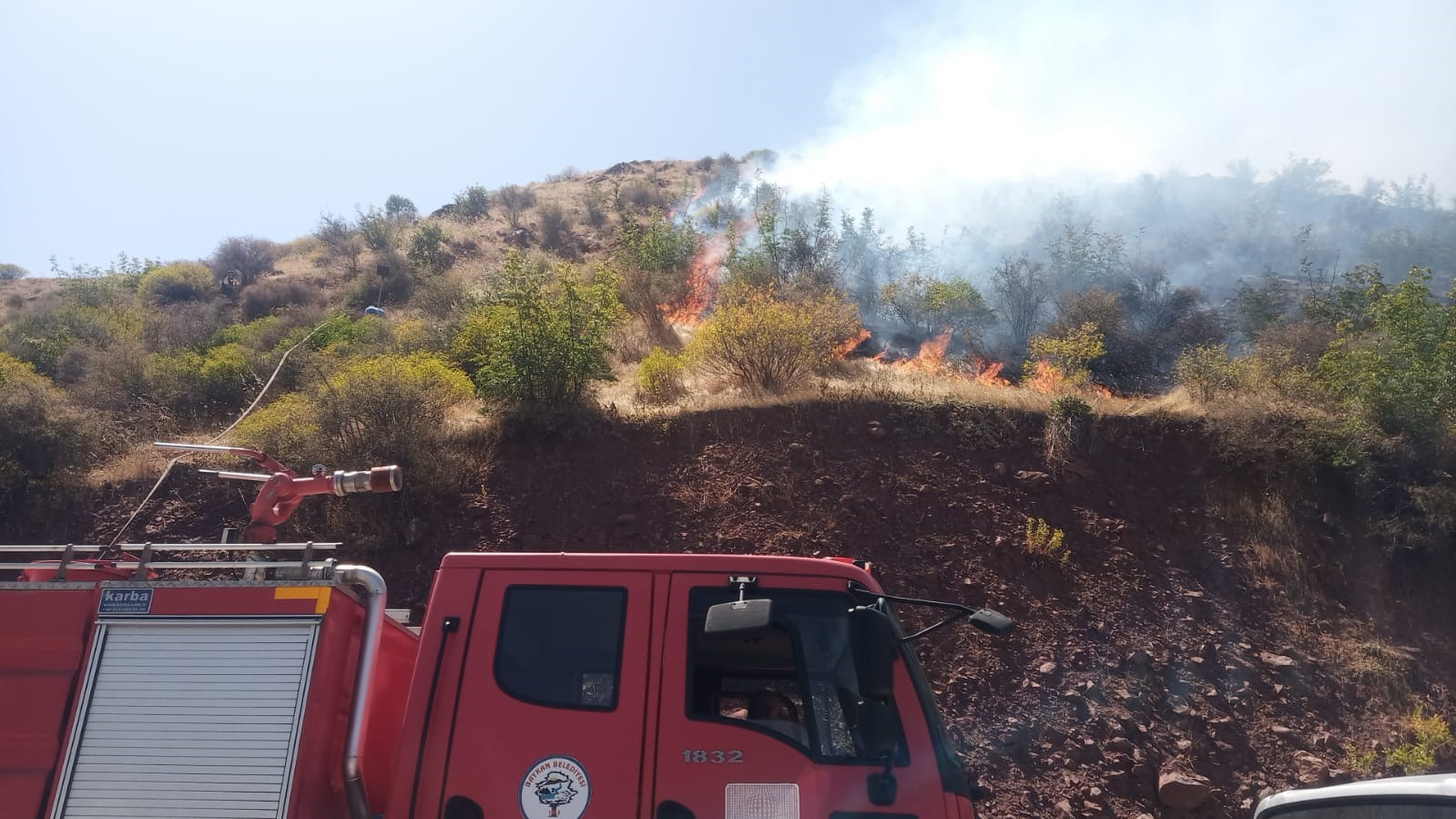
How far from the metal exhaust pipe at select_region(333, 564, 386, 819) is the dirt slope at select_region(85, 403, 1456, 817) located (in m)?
6.35

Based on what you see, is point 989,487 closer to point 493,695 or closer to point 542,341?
point 542,341

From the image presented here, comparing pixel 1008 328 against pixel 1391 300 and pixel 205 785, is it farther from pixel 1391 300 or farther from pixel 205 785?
pixel 205 785

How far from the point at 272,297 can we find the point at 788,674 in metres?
28.8

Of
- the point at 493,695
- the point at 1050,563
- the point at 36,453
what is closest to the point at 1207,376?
the point at 1050,563

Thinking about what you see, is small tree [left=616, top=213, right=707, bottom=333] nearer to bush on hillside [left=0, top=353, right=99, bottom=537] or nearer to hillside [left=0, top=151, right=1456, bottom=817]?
hillside [left=0, top=151, right=1456, bottom=817]

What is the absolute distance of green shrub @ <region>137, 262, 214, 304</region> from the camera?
27562mm

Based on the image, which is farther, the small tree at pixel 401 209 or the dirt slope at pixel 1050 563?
the small tree at pixel 401 209

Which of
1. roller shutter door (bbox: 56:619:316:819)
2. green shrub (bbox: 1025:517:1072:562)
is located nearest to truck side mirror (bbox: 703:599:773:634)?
roller shutter door (bbox: 56:619:316:819)

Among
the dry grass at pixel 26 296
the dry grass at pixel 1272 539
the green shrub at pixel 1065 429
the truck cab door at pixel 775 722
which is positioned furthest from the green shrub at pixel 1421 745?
the dry grass at pixel 26 296

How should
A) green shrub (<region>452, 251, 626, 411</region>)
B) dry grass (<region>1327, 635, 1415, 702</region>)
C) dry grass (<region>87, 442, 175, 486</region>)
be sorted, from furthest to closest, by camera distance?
green shrub (<region>452, 251, 626, 411</region>) < dry grass (<region>87, 442, 175, 486</region>) < dry grass (<region>1327, 635, 1415, 702</region>)

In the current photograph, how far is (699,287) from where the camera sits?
24.4 metres

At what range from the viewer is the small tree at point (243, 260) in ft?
104

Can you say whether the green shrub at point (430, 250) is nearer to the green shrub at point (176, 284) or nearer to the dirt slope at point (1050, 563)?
the green shrub at point (176, 284)

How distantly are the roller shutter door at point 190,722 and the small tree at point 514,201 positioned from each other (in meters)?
36.9
